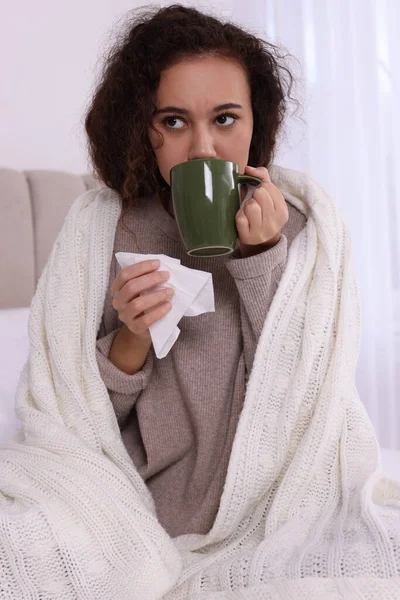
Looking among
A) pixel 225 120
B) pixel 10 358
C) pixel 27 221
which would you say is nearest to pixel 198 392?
pixel 225 120

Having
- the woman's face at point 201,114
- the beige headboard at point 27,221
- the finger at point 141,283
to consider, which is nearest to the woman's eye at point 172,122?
the woman's face at point 201,114

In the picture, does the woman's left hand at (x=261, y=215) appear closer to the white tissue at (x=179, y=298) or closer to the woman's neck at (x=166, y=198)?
the white tissue at (x=179, y=298)

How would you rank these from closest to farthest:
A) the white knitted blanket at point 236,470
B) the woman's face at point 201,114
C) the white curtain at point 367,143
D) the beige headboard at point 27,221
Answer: the white knitted blanket at point 236,470, the woman's face at point 201,114, the beige headboard at point 27,221, the white curtain at point 367,143

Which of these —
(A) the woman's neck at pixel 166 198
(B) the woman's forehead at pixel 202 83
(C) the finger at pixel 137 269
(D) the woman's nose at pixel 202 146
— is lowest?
(C) the finger at pixel 137 269

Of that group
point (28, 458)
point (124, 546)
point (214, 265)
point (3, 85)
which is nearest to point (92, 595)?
point (124, 546)

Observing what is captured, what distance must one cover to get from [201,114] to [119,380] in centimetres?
38

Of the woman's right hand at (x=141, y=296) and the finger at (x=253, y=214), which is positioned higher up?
the finger at (x=253, y=214)

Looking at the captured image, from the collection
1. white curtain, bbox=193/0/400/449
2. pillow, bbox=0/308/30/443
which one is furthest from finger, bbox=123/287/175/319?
white curtain, bbox=193/0/400/449

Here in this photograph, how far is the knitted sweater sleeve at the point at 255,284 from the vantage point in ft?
2.91

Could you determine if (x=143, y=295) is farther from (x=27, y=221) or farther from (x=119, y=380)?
(x=27, y=221)

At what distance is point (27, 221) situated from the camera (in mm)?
1894

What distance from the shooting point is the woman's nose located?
3.00 ft

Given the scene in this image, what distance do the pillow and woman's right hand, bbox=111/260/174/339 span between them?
16.3 inches

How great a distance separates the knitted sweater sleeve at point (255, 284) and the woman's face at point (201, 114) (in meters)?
0.15
